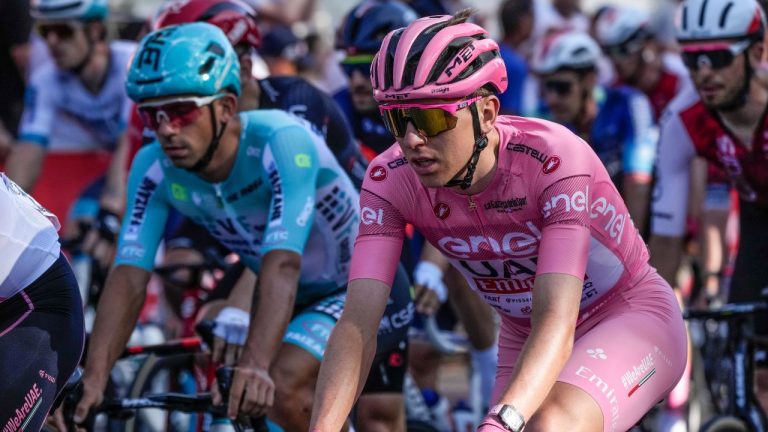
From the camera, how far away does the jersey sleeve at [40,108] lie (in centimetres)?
924

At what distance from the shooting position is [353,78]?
27.3 ft

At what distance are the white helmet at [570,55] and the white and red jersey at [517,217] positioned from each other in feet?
15.2

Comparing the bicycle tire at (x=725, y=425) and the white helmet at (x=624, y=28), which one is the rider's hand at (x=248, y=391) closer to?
the bicycle tire at (x=725, y=425)

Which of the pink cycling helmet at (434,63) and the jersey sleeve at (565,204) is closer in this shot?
the jersey sleeve at (565,204)

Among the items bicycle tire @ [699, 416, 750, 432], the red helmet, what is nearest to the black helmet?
the red helmet

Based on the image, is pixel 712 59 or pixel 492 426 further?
pixel 712 59

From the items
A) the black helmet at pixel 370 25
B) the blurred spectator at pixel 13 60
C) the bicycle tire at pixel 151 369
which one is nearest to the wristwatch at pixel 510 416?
the bicycle tire at pixel 151 369

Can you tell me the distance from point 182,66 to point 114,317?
1.03 meters

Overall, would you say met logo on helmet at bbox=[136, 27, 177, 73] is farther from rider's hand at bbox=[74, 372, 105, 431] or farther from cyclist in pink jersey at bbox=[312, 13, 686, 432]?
cyclist in pink jersey at bbox=[312, 13, 686, 432]

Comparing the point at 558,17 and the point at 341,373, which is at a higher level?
the point at 341,373

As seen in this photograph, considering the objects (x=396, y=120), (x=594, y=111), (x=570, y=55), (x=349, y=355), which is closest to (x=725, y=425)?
(x=349, y=355)

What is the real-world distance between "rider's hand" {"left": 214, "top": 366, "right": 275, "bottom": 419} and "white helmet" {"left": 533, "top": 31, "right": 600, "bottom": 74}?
16.1 ft

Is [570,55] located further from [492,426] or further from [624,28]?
[492,426]

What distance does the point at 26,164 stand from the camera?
911 centimetres
